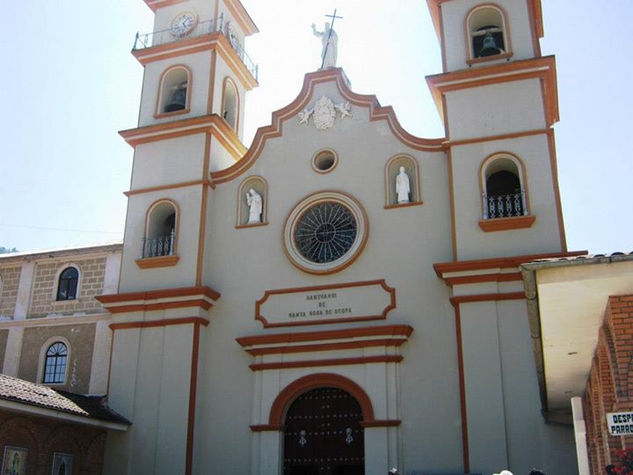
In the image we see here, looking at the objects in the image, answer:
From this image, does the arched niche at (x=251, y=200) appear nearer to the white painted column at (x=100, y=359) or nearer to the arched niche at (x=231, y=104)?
the arched niche at (x=231, y=104)

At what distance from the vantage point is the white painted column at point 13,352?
21.8 m

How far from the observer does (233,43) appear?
81.2 feet

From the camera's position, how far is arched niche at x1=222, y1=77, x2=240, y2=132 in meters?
24.4

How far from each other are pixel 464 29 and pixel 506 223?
591cm

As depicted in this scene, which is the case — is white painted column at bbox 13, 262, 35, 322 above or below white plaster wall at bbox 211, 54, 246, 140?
below

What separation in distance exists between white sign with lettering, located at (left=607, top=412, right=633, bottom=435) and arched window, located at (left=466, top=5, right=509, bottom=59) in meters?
13.0

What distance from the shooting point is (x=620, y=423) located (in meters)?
8.86

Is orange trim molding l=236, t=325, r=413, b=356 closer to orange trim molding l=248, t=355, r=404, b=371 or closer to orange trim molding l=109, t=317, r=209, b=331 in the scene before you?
orange trim molding l=248, t=355, r=404, b=371

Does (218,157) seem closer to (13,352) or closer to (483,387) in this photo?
(13,352)

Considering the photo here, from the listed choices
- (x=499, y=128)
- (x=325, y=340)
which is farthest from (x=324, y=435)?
(x=499, y=128)

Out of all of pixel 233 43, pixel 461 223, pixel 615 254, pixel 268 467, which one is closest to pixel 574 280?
pixel 615 254

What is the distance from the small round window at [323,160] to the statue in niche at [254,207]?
174 centimetres

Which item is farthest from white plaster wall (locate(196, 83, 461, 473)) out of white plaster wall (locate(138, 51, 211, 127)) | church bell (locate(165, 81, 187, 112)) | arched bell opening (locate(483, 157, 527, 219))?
church bell (locate(165, 81, 187, 112))

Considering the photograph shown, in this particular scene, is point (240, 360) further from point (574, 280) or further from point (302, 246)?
point (574, 280)
